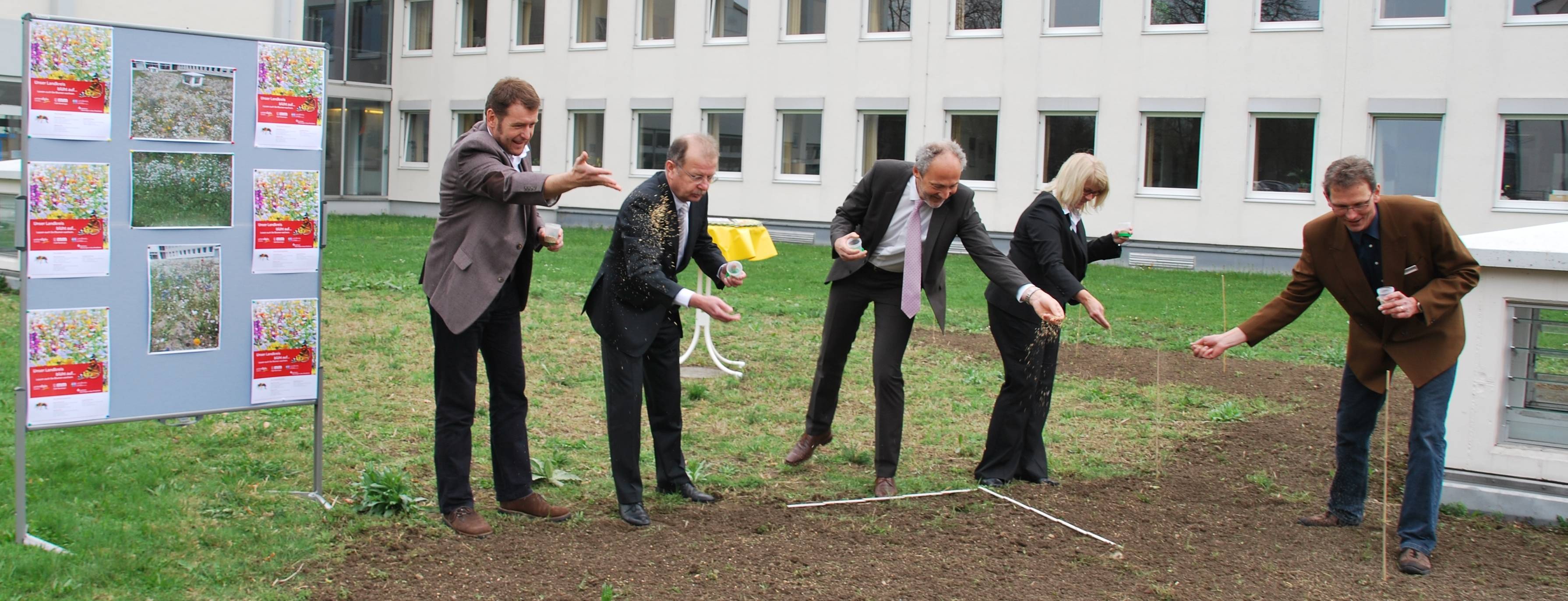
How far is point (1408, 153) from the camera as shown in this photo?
20641 millimetres

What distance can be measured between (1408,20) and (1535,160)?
9.98 ft

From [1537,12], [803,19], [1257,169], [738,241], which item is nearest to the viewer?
[738,241]

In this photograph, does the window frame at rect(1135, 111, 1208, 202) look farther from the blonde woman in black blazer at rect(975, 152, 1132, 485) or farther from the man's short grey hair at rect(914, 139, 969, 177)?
the man's short grey hair at rect(914, 139, 969, 177)

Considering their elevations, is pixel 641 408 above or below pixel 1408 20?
below

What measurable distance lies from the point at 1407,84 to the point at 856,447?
56.3 ft

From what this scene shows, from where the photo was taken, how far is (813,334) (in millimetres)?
11414

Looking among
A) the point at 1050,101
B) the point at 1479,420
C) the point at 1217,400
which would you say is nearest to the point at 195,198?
the point at 1479,420

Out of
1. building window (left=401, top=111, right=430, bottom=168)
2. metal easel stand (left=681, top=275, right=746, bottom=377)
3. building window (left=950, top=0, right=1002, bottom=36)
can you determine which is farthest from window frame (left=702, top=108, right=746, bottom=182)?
metal easel stand (left=681, top=275, right=746, bottom=377)

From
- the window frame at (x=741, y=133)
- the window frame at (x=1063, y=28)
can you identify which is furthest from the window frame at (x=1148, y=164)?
the window frame at (x=741, y=133)

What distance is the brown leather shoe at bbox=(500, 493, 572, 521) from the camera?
5258 mm

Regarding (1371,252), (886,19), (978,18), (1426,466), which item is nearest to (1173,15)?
(978,18)

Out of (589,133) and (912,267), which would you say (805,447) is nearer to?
(912,267)

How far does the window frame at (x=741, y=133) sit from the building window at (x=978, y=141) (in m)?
4.76

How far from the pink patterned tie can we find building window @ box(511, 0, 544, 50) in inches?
1023
